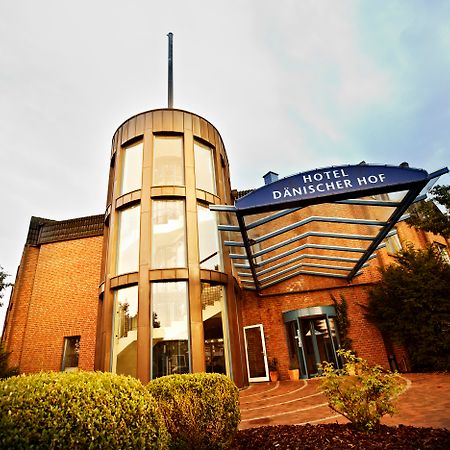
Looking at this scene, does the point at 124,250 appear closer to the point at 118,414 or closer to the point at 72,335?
the point at 72,335

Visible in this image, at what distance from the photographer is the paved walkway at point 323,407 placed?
5055mm

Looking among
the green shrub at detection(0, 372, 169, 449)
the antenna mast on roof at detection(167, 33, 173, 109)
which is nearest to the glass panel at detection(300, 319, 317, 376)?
the green shrub at detection(0, 372, 169, 449)

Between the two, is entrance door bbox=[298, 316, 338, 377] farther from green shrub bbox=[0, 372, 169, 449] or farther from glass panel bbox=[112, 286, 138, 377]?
green shrub bbox=[0, 372, 169, 449]

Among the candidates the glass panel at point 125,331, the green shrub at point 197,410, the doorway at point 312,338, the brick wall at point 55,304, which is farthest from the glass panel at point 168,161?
the green shrub at point 197,410

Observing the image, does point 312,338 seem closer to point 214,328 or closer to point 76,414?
point 214,328

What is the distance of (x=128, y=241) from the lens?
1102 centimetres

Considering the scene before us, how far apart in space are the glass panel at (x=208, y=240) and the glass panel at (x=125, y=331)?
2680mm

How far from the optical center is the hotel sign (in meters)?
6.59

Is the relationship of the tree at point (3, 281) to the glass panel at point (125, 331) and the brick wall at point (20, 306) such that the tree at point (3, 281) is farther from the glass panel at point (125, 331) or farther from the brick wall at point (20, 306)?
the glass panel at point (125, 331)

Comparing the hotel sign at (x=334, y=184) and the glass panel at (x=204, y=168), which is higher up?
the glass panel at (x=204, y=168)

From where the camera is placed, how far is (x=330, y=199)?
22.5 ft

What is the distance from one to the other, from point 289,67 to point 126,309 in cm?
1334

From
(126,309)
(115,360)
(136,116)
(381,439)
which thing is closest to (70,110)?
(136,116)

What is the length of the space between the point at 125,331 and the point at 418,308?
11.0 meters
